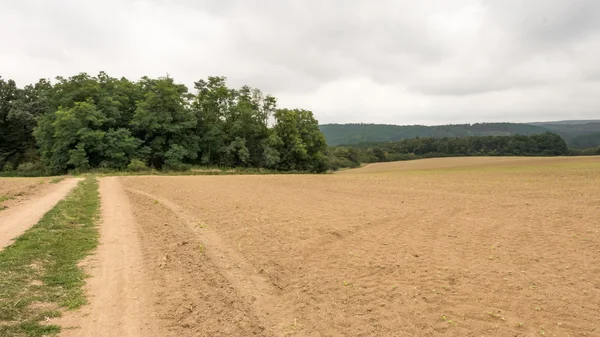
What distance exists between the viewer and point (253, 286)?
268 inches

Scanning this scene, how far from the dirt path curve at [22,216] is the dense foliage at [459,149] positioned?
285 feet

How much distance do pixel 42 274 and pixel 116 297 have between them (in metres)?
2.34

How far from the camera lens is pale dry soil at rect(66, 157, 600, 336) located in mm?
5246

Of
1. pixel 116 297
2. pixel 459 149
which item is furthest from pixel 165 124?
pixel 459 149

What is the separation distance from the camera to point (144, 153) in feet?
169

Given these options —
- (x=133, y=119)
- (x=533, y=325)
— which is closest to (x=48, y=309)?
(x=533, y=325)

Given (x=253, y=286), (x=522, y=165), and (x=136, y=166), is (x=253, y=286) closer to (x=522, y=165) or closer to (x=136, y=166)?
(x=136, y=166)

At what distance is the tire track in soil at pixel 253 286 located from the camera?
5.33 m

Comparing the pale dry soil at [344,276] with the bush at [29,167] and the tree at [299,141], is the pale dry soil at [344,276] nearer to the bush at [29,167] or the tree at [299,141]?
the bush at [29,167]

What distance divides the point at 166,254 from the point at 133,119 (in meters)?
49.7

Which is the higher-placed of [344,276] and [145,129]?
[145,129]

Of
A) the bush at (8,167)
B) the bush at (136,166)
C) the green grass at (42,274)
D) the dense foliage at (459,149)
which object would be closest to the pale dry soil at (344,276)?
the green grass at (42,274)

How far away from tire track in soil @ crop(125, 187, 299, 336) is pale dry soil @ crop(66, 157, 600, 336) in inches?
1.1

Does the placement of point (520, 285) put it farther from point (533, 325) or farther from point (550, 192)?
point (550, 192)
